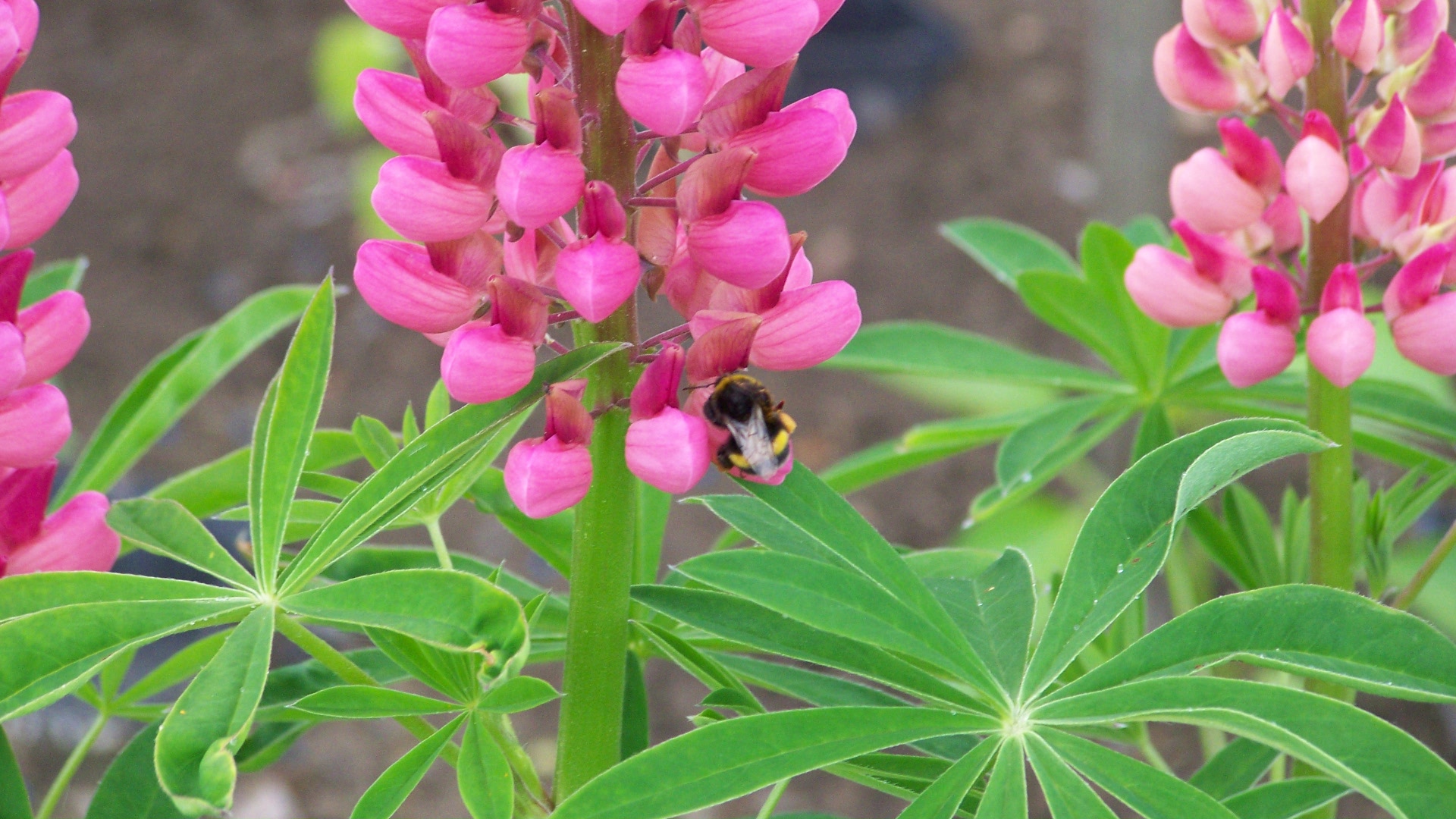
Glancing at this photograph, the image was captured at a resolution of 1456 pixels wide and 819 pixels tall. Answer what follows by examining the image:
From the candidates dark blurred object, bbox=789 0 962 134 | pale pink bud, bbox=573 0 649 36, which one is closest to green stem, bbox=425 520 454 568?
pale pink bud, bbox=573 0 649 36

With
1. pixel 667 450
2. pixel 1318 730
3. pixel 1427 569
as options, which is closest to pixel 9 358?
pixel 667 450

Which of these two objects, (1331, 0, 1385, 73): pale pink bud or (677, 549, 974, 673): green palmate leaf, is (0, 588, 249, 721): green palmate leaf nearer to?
(677, 549, 974, 673): green palmate leaf

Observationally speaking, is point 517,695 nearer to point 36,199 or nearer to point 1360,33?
point 36,199

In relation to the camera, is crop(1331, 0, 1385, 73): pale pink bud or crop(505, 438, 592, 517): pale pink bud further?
crop(1331, 0, 1385, 73): pale pink bud

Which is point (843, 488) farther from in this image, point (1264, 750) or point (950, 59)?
point (950, 59)

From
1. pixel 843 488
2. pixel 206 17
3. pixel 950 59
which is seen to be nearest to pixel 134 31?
pixel 206 17
